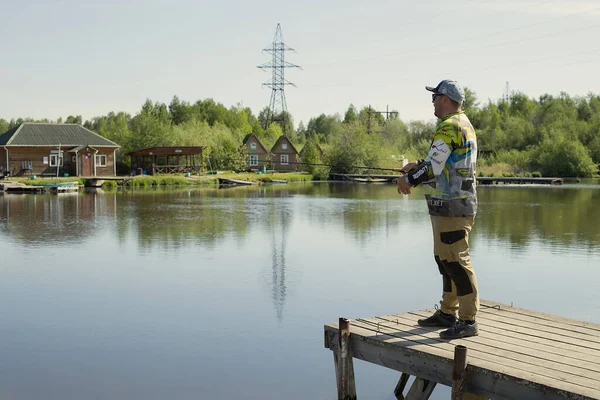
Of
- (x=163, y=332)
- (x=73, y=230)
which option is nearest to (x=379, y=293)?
(x=163, y=332)

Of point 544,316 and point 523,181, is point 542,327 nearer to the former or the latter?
point 544,316

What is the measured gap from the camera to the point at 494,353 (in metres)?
6.28

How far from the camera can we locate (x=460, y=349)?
5.90 m

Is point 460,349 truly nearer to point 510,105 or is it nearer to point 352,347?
point 352,347

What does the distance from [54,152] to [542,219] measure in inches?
1709

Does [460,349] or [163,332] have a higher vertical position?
[460,349]

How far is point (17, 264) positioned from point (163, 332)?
25.8 ft

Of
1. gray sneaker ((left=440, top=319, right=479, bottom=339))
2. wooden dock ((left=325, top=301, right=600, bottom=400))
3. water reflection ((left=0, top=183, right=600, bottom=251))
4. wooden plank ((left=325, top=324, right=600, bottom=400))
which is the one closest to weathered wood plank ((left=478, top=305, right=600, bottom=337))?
wooden dock ((left=325, top=301, right=600, bottom=400))

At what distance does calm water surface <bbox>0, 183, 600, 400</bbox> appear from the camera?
372 inches

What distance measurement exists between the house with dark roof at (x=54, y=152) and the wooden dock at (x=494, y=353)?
5598cm

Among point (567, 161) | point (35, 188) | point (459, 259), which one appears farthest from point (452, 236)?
point (567, 161)

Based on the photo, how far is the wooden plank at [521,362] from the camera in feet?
18.4

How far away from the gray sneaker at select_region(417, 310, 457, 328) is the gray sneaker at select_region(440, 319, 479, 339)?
370 mm

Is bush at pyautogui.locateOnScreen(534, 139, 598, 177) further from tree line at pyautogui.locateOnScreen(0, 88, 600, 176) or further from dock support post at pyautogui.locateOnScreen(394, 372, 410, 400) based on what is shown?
dock support post at pyautogui.locateOnScreen(394, 372, 410, 400)
